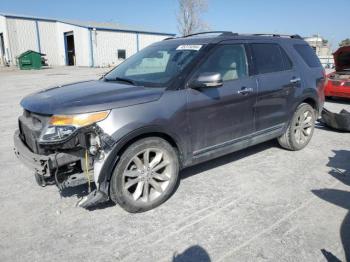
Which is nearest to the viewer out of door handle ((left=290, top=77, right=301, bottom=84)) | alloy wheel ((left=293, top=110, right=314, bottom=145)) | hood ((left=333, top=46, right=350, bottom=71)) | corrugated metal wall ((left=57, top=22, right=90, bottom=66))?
door handle ((left=290, top=77, right=301, bottom=84))

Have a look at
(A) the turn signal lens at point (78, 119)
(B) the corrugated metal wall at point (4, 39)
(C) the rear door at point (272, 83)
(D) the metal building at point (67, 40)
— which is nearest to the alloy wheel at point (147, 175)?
(A) the turn signal lens at point (78, 119)

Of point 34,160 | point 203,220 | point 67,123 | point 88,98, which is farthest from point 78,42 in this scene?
point 203,220

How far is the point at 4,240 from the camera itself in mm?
3035

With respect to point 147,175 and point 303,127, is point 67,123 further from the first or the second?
point 303,127

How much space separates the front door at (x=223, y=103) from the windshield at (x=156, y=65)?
0.27 m

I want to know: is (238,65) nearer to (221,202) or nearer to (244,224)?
(221,202)

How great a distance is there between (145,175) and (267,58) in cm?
264

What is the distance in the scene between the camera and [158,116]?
341 cm

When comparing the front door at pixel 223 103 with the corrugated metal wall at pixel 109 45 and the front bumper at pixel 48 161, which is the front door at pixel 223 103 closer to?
the front bumper at pixel 48 161

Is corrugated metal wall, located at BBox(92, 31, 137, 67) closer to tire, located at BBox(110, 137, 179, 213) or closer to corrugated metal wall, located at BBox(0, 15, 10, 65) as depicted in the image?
corrugated metal wall, located at BBox(0, 15, 10, 65)

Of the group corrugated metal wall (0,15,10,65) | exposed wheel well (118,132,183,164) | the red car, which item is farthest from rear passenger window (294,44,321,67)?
corrugated metal wall (0,15,10,65)

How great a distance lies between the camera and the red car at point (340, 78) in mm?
9677

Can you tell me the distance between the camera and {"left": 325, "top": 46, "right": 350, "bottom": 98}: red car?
381 inches

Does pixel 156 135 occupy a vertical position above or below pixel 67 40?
below
